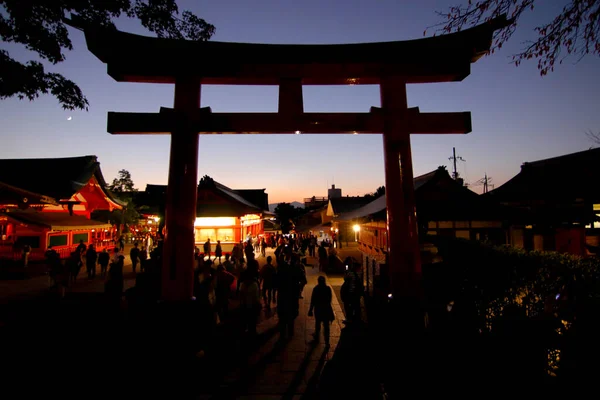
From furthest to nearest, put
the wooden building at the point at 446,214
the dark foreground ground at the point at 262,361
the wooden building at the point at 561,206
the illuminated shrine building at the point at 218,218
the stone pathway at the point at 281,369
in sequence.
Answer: the illuminated shrine building at the point at 218,218, the wooden building at the point at 561,206, the wooden building at the point at 446,214, the stone pathway at the point at 281,369, the dark foreground ground at the point at 262,361

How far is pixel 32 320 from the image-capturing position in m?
7.29

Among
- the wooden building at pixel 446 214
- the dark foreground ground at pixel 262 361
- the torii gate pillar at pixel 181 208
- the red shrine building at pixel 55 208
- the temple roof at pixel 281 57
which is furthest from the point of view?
the red shrine building at pixel 55 208

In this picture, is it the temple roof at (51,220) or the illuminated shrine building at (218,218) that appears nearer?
the temple roof at (51,220)

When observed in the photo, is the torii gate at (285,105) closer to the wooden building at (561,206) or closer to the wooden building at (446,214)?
the wooden building at (446,214)

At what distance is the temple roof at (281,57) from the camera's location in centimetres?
598

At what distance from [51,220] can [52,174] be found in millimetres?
6504

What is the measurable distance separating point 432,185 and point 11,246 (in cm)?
2333

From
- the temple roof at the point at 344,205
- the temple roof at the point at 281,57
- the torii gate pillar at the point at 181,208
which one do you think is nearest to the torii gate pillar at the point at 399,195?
the temple roof at the point at 281,57

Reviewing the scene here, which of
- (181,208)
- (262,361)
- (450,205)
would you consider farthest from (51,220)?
(450,205)

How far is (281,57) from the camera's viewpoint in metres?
6.13

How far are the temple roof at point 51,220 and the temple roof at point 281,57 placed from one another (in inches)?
545

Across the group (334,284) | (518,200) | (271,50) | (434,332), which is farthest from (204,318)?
(518,200)

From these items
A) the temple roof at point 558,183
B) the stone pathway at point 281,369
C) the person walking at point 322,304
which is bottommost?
the stone pathway at point 281,369

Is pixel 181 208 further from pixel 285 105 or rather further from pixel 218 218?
pixel 218 218
